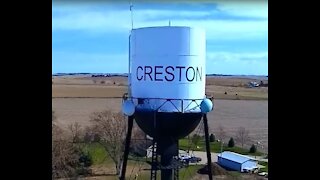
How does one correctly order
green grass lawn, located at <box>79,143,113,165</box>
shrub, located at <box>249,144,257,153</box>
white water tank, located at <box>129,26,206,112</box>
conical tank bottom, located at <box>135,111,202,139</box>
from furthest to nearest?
1. shrub, located at <box>249,144,257,153</box>
2. green grass lawn, located at <box>79,143,113,165</box>
3. conical tank bottom, located at <box>135,111,202,139</box>
4. white water tank, located at <box>129,26,206,112</box>

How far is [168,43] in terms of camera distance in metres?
4.07

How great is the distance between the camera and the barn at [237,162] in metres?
7.51

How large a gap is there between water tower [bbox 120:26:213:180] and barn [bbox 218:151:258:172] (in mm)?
3407

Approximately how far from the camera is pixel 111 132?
8.66 meters

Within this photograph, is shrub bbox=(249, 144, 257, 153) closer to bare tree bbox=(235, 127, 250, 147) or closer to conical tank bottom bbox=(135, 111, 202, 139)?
bare tree bbox=(235, 127, 250, 147)

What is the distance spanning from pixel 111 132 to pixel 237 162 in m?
2.51

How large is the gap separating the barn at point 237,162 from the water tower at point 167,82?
3407mm

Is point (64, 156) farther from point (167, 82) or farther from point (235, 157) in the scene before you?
point (167, 82)

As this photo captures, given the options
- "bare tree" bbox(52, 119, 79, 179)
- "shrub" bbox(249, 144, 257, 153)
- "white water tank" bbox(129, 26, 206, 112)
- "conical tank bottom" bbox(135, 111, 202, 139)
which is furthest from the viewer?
"shrub" bbox(249, 144, 257, 153)

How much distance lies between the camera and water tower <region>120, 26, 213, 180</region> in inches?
160

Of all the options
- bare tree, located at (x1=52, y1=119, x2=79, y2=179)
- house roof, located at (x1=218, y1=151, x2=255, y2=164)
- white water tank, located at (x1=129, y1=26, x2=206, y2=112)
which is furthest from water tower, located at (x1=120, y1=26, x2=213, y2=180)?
house roof, located at (x1=218, y1=151, x2=255, y2=164)

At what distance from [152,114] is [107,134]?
4614 mm

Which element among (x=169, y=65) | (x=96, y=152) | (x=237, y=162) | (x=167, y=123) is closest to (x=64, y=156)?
(x=96, y=152)
